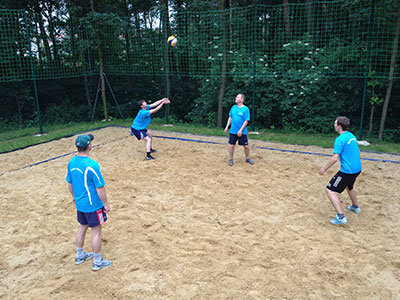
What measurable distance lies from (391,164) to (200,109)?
7.16 metres

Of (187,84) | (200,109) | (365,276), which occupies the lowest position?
(365,276)

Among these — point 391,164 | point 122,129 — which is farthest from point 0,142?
point 391,164

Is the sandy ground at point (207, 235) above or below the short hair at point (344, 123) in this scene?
below

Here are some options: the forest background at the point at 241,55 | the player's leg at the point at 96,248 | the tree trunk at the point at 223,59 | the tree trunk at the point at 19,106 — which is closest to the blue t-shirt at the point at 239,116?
the forest background at the point at 241,55

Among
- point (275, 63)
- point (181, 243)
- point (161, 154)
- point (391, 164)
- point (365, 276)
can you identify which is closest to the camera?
point (365, 276)

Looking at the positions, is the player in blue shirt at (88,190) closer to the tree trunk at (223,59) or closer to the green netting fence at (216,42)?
the green netting fence at (216,42)

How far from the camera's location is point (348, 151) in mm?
3930

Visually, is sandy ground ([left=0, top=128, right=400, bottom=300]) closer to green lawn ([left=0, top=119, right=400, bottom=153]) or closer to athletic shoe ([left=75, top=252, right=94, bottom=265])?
athletic shoe ([left=75, top=252, right=94, bottom=265])

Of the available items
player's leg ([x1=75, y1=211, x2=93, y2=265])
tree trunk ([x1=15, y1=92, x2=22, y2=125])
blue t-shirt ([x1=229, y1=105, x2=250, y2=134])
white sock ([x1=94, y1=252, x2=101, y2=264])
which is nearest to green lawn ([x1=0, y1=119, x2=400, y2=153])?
blue t-shirt ([x1=229, y1=105, x2=250, y2=134])

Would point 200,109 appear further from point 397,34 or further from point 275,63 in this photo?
point 397,34

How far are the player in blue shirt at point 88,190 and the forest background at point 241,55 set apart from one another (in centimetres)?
647

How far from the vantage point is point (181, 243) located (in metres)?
3.66

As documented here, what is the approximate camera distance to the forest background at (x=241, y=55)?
8.80 metres

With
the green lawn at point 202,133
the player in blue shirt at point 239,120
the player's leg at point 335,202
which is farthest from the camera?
the green lawn at point 202,133
